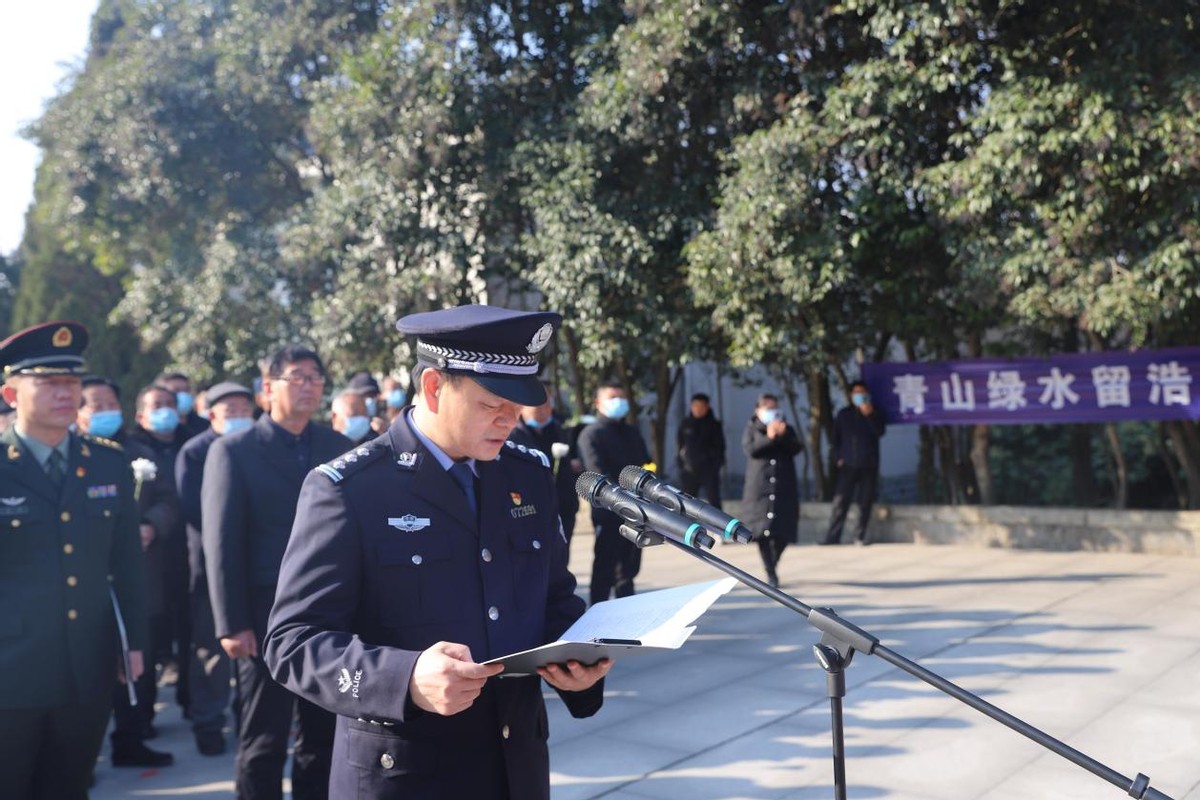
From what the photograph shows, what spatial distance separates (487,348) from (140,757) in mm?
4394

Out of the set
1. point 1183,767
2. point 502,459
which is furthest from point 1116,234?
point 502,459

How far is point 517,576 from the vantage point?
2564 mm

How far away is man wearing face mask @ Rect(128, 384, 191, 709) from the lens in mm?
6797

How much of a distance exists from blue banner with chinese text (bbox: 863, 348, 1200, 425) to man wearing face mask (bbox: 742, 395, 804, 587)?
285 centimetres

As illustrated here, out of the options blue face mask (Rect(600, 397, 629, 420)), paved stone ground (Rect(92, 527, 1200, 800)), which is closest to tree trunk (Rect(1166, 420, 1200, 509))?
paved stone ground (Rect(92, 527, 1200, 800))

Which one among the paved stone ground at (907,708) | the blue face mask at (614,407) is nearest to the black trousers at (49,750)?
the paved stone ground at (907,708)

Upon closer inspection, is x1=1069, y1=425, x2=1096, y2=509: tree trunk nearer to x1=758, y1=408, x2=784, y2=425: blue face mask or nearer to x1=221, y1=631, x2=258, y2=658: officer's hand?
x1=758, y1=408, x2=784, y2=425: blue face mask

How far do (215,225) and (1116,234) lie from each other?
1247 cm

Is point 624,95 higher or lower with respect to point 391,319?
higher

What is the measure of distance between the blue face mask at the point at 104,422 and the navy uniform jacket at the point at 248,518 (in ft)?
7.45

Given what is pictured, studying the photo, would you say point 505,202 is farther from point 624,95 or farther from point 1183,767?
point 1183,767

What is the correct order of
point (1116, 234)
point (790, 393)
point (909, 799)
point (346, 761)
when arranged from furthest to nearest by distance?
point (790, 393) < point (1116, 234) < point (909, 799) < point (346, 761)

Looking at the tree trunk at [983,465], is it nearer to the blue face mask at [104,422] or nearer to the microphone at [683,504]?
the blue face mask at [104,422]

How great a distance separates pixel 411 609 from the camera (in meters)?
2.41
